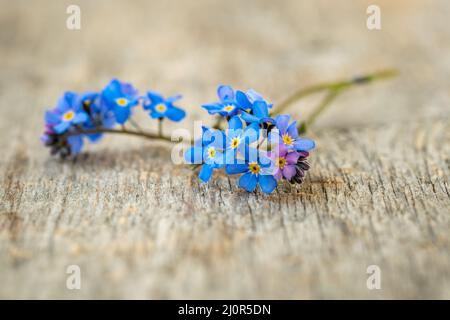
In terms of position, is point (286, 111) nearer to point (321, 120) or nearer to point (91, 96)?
point (321, 120)

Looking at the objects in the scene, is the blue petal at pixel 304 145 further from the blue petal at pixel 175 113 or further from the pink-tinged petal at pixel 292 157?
the blue petal at pixel 175 113

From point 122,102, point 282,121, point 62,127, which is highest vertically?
point 122,102

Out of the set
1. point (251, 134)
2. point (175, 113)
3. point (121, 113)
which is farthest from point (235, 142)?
point (121, 113)

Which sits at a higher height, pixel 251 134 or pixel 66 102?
pixel 66 102

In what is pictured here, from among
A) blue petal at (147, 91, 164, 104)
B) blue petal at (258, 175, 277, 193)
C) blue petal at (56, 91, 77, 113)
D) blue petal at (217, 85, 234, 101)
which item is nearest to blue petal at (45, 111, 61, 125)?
blue petal at (56, 91, 77, 113)

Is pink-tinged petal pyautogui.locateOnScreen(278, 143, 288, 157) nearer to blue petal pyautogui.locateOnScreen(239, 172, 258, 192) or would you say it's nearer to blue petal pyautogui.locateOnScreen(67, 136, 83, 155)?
blue petal pyautogui.locateOnScreen(239, 172, 258, 192)

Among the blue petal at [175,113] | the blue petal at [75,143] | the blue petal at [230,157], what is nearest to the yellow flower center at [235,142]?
the blue petal at [230,157]

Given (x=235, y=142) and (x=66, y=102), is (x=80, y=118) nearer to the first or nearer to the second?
(x=66, y=102)
